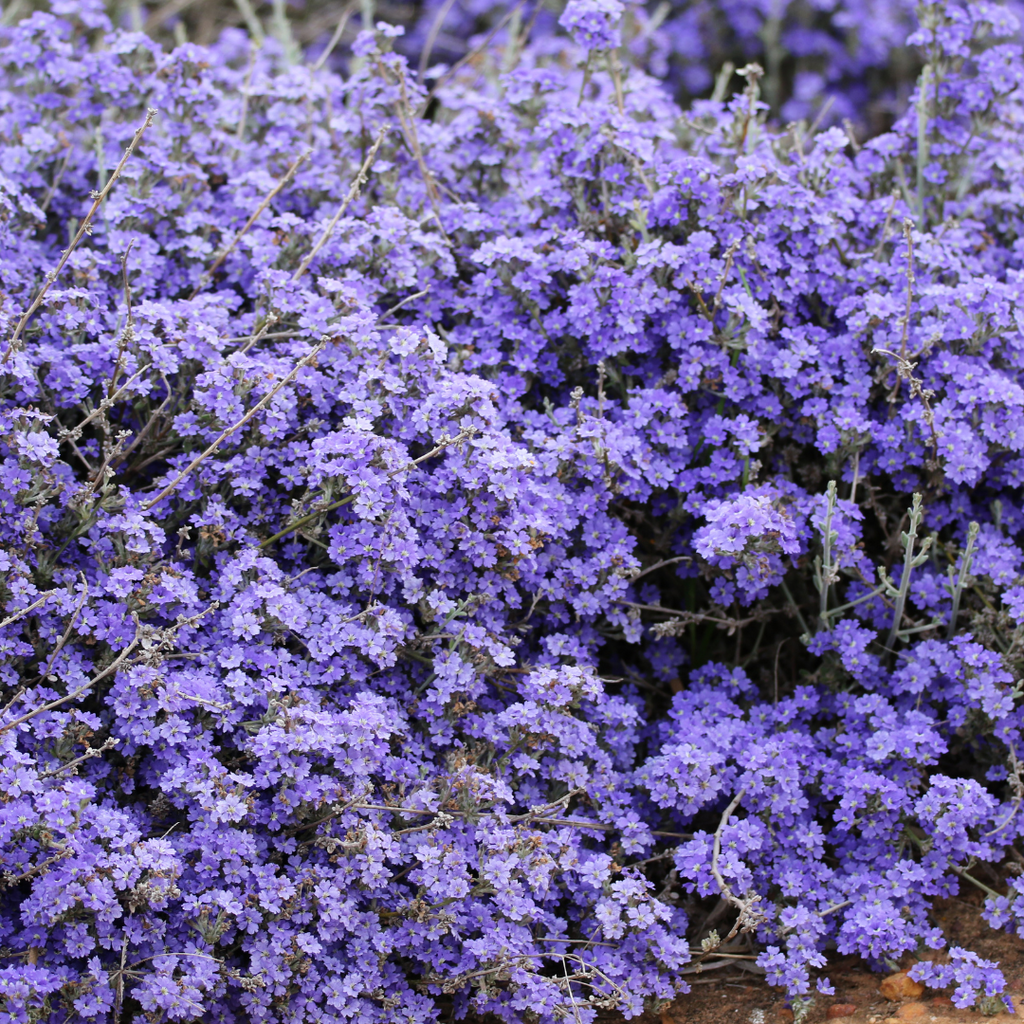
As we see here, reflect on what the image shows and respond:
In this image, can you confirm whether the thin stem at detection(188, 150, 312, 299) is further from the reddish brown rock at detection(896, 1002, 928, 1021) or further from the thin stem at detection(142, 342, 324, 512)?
the reddish brown rock at detection(896, 1002, 928, 1021)

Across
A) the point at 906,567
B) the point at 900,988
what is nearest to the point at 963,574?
the point at 906,567

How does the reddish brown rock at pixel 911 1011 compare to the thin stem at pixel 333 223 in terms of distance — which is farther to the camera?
the thin stem at pixel 333 223

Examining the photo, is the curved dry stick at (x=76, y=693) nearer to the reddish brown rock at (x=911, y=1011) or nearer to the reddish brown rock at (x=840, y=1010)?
the reddish brown rock at (x=840, y=1010)

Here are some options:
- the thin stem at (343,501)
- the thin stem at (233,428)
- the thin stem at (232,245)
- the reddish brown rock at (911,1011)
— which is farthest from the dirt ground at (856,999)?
the thin stem at (232,245)

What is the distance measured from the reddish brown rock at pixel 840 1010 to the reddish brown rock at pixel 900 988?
89 mm

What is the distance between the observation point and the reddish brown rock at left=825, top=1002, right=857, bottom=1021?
9.24 feet

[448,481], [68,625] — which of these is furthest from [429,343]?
[68,625]

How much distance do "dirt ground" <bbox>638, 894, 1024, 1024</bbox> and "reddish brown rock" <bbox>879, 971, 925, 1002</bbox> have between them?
0.01 metres

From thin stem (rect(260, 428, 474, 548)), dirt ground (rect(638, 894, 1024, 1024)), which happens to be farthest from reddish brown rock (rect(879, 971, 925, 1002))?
thin stem (rect(260, 428, 474, 548))

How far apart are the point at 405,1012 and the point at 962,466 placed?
2.04 metres

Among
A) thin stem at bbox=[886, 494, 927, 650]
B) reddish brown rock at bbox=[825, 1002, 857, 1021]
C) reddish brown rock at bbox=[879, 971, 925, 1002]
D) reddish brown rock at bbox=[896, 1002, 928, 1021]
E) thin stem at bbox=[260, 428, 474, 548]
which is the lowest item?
reddish brown rock at bbox=[825, 1002, 857, 1021]

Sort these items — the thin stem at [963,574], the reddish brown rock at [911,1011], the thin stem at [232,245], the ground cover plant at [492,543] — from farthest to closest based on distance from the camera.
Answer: the thin stem at [232,245] < the thin stem at [963,574] < the reddish brown rock at [911,1011] < the ground cover plant at [492,543]

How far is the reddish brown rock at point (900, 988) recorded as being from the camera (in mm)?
2840

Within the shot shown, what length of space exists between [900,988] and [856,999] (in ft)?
0.36
